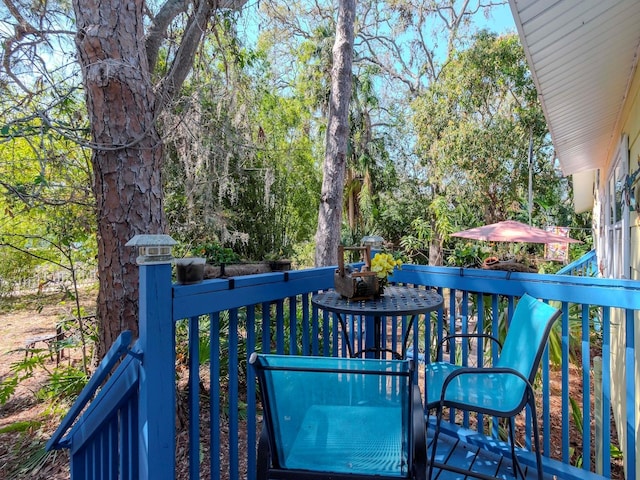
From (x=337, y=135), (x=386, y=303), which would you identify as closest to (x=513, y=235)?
(x=337, y=135)

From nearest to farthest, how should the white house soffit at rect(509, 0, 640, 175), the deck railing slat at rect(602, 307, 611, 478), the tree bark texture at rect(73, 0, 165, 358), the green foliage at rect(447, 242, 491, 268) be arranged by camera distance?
the deck railing slat at rect(602, 307, 611, 478) < the white house soffit at rect(509, 0, 640, 175) < the tree bark texture at rect(73, 0, 165, 358) < the green foliage at rect(447, 242, 491, 268)

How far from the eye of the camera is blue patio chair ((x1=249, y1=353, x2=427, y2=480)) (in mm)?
1096

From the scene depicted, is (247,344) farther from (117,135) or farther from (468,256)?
(468,256)

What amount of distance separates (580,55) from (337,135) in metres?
3.38

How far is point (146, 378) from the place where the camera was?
1.27 meters

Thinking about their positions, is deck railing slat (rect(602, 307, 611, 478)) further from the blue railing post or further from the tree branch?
the tree branch

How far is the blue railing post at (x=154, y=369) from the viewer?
49.5 inches

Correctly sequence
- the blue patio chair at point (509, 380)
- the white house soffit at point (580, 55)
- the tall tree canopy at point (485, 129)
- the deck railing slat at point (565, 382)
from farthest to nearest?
1. the tall tree canopy at point (485, 129)
2. the white house soffit at point (580, 55)
3. the deck railing slat at point (565, 382)
4. the blue patio chair at point (509, 380)

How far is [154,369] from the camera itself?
1282mm

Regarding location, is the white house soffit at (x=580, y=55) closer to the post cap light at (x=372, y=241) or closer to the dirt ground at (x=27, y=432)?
the post cap light at (x=372, y=241)

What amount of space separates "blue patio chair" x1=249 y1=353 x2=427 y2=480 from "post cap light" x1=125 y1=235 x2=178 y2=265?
0.48 meters

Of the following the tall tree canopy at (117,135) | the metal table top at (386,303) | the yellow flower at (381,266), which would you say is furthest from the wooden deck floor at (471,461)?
the tall tree canopy at (117,135)

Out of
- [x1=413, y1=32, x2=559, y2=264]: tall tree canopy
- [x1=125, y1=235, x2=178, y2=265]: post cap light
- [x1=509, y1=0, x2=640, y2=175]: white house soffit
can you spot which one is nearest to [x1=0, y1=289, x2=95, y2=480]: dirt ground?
[x1=125, y1=235, x2=178, y2=265]: post cap light

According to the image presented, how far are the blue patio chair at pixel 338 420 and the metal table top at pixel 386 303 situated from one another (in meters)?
0.55
